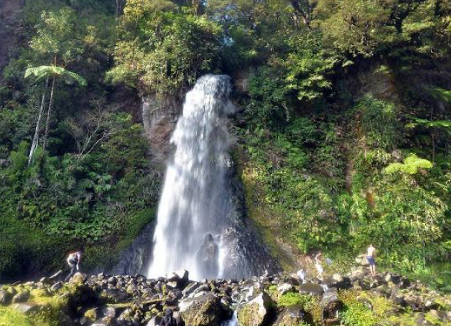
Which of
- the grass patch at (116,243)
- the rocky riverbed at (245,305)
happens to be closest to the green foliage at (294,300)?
the rocky riverbed at (245,305)

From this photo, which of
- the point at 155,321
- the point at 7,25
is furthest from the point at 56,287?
the point at 7,25

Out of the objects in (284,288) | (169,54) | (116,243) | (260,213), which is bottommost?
(116,243)

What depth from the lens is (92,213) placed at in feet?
48.7

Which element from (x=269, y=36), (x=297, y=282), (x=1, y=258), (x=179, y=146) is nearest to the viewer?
(x=297, y=282)

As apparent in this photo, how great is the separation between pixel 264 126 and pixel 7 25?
15128 mm

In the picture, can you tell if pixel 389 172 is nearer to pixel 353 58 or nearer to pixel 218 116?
pixel 353 58

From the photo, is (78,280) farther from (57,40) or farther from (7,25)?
(7,25)

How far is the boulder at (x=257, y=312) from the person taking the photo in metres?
8.05

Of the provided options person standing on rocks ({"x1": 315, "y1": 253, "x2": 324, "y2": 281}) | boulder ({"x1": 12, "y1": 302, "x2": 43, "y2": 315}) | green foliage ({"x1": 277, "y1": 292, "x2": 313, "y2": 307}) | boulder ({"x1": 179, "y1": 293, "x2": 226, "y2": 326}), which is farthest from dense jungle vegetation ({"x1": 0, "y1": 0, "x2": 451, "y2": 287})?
boulder ({"x1": 12, "y1": 302, "x2": 43, "y2": 315})

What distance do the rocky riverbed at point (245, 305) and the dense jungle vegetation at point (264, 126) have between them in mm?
4222

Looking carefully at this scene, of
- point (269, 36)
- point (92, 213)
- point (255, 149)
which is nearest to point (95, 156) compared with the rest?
point (92, 213)

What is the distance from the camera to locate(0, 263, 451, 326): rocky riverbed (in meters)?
7.79

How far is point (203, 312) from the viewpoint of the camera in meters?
8.07

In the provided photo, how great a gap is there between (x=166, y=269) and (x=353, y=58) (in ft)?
40.3
